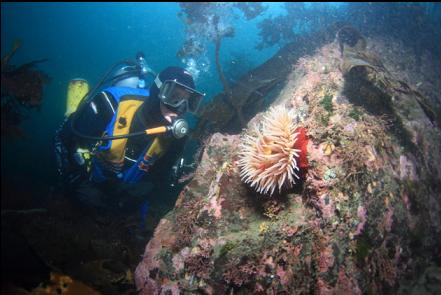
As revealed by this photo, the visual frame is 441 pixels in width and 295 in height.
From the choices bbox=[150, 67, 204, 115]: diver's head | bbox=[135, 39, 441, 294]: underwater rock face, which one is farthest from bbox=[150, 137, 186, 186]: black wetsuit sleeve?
bbox=[135, 39, 441, 294]: underwater rock face

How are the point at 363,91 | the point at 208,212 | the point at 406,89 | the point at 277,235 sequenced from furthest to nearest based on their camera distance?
the point at 406,89 → the point at 363,91 → the point at 208,212 → the point at 277,235

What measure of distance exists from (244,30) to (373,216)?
4539 inches

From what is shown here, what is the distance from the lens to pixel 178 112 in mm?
5676

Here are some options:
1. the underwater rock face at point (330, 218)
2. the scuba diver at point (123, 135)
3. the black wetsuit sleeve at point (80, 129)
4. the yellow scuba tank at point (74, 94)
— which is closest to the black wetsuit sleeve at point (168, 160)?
the scuba diver at point (123, 135)

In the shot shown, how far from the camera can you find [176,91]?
5477 mm

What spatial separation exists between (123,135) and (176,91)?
1.25 metres

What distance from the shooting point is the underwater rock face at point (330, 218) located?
289 cm

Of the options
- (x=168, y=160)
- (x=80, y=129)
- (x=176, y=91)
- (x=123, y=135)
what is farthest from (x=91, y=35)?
(x=123, y=135)

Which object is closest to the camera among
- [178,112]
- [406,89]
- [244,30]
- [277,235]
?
[277,235]

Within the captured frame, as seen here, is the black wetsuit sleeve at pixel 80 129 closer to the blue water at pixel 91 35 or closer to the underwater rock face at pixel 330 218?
the underwater rock face at pixel 330 218

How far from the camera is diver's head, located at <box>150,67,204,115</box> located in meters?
5.37

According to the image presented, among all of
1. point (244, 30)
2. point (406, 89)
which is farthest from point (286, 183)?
point (244, 30)

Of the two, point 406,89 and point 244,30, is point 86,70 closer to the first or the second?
point 244,30

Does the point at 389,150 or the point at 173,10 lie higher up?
the point at 173,10
